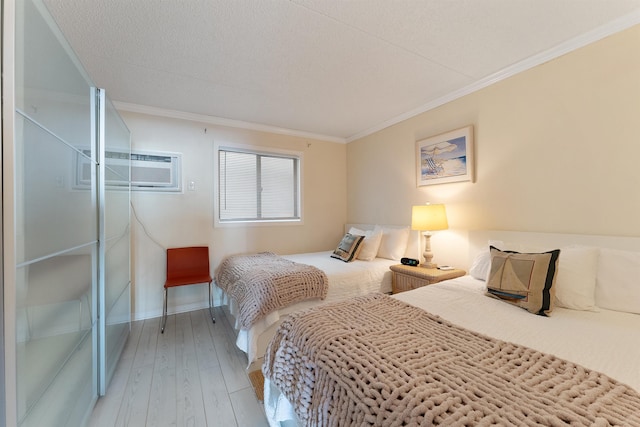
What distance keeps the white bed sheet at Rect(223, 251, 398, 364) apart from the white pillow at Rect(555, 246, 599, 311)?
1520mm

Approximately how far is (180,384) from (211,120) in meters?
2.88

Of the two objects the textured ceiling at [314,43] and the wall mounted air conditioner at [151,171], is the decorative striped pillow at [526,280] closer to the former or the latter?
the textured ceiling at [314,43]

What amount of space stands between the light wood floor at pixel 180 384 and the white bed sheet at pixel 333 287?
0.20 metres

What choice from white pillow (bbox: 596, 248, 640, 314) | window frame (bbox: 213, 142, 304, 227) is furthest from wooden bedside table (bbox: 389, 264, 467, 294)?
window frame (bbox: 213, 142, 304, 227)

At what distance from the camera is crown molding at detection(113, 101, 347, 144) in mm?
2988

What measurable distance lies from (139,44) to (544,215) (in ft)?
11.1

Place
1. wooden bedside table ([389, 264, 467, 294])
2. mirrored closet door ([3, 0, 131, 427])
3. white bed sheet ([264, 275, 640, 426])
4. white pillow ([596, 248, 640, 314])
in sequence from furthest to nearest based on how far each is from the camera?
wooden bedside table ([389, 264, 467, 294]) < white pillow ([596, 248, 640, 314]) < white bed sheet ([264, 275, 640, 426]) < mirrored closet door ([3, 0, 131, 427])

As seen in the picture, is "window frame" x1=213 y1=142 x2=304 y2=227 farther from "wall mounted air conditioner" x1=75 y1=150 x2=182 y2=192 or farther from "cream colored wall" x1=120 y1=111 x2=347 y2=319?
"wall mounted air conditioner" x1=75 y1=150 x2=182 y2=192

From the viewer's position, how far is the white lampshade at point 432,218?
8.77 feet

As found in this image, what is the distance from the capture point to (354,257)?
3240mm

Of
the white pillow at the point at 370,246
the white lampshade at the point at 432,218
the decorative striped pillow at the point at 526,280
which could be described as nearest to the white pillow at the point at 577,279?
the decorative striped pillow at the point at 526,280

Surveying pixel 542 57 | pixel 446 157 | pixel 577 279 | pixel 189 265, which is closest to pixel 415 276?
pixel 577 279

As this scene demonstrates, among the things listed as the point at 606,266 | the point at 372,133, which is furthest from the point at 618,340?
the point at 372,133

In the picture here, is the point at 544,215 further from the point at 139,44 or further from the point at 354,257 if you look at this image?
the point at 139,44
